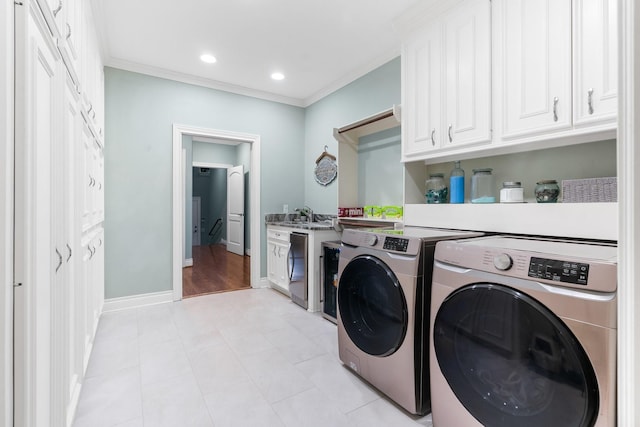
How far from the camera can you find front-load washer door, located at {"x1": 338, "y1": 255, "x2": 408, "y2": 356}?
1674 millimetres

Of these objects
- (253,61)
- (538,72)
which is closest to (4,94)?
(538,72)

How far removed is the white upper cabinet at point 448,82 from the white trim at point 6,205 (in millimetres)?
2071

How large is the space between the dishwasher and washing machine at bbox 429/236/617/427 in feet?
6.35

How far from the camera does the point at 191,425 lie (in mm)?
1592

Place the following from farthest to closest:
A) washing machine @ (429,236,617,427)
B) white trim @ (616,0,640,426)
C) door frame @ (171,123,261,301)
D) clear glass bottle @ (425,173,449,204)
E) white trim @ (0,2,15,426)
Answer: door frame @ (171,123,261,301) → clear glass bottle @ (425,173,449,204) → washing machine @ (429,236,617,427) → white trim @ (0,2,15,426) → white trim @ (616,0,640,426)

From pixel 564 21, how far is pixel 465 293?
1408mm

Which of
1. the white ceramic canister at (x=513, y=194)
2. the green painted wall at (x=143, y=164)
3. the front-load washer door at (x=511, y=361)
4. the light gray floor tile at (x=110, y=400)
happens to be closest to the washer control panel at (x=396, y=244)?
the front-load washer door at (x=511, y=361)

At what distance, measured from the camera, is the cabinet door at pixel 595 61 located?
1360 millimetres

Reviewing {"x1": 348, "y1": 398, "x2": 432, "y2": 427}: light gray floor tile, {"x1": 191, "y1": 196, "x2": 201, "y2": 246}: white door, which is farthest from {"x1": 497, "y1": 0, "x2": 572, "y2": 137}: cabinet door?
{"x1": 191, "y1": 196, "x2": 201, "y2": 246}: white door

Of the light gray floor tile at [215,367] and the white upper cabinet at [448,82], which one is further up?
the white upper cabinet at [448,82]

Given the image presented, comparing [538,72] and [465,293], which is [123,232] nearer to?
[465,293]

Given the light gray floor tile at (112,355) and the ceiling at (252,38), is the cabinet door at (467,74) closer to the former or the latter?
the ceiling at (252,38)

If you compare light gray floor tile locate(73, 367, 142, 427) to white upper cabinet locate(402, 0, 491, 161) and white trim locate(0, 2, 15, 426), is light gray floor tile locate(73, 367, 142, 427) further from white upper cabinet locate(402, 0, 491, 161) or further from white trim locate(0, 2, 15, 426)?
white upper cabinet locate(402, 0, 491, 161)

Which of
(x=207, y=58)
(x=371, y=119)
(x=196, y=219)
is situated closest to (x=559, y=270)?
(x=371, y=119)
